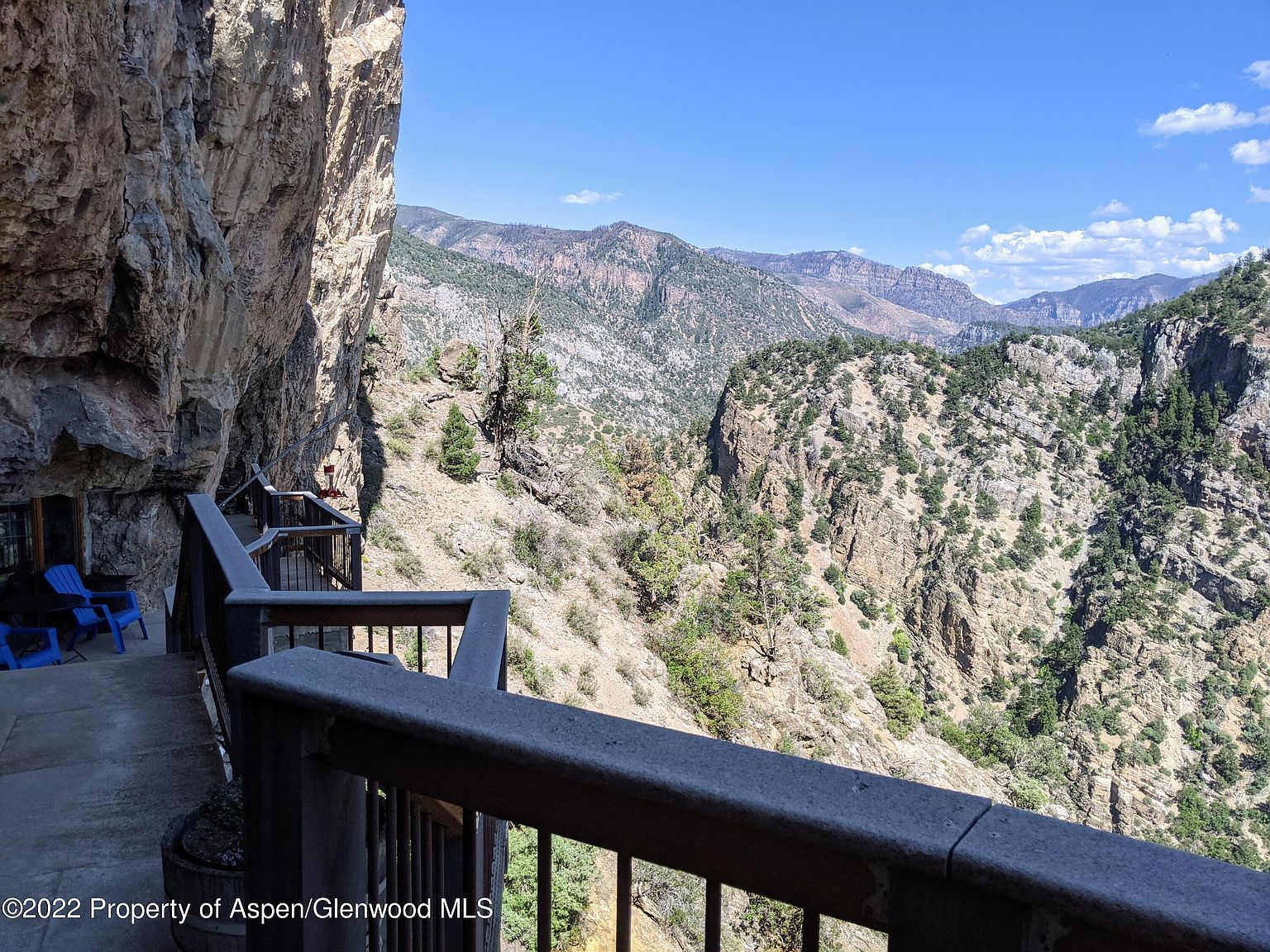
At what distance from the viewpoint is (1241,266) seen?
6469cm

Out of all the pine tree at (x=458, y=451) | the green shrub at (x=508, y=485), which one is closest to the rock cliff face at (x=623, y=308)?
the pine tree at (x=458, y=451)

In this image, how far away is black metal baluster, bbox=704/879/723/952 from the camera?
2.91 ft

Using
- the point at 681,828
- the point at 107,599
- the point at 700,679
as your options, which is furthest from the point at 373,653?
the point at 700,679

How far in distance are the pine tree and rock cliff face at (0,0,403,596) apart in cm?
991

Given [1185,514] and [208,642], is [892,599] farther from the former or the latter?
[208,642]

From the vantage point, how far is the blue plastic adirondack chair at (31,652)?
20.3 ft

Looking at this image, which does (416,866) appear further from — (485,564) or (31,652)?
(485,564)

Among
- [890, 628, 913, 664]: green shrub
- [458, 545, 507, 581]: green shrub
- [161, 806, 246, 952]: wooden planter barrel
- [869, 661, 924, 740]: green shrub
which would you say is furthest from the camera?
[890, 628, 913, 664]: green shrub

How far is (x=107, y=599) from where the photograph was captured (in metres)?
7.68

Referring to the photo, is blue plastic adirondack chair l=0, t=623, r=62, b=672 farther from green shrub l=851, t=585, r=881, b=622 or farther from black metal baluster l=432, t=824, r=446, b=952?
green shrub l=851, t=585, r=881, b=622

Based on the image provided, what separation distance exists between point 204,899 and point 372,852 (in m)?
1.07

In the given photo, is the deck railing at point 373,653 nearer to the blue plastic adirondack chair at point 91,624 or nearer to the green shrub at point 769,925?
the blue plastic adirondack chair at point 91,624

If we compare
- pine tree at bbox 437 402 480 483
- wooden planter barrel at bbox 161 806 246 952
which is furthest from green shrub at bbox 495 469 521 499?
wooden planter barrel at bbox 161 806 246 952

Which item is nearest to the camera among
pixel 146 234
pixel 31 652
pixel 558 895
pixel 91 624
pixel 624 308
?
pixel 146 234
